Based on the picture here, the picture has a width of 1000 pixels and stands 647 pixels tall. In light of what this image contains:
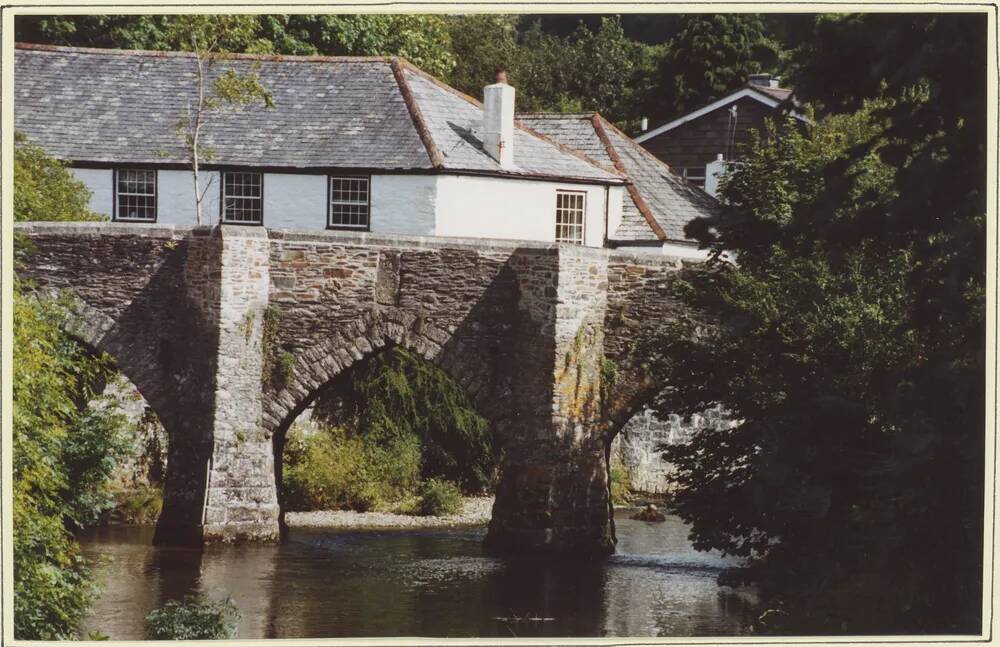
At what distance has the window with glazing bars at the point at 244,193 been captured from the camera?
3572 cm

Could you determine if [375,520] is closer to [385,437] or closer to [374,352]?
[385,437]

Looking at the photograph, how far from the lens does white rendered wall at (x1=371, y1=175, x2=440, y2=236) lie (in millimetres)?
34875

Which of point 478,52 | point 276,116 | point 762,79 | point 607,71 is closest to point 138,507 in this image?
point 276,116

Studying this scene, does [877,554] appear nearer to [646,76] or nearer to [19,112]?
[19,112]

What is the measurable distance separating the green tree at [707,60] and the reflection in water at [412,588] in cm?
1835

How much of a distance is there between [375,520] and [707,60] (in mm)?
20234

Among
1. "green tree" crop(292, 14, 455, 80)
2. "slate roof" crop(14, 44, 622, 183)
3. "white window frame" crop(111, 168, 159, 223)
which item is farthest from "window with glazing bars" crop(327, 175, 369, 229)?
"green tree" crop(292, 14, 455, 80)

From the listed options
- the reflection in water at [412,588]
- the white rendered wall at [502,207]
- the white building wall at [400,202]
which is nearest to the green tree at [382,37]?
the white building wall at [400,202]

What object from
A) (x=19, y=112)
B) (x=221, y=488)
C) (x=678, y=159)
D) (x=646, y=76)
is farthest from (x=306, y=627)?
(x=646, y=76)

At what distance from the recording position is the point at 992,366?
12.9 meters

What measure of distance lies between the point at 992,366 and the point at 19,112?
1058 inches

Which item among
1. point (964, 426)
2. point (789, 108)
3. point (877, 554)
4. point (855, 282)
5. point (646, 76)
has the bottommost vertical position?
point (877, 554)

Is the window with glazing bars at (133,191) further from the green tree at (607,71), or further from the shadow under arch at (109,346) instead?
the green tree at (607,71)

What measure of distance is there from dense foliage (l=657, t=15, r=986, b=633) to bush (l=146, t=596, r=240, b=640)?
6003 mm
